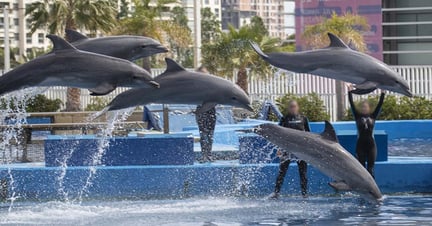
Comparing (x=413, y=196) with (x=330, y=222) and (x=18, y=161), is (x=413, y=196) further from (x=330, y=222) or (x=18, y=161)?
(x=18, y=161)

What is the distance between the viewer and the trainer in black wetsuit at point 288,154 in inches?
567

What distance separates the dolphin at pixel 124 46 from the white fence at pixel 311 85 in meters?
19.8

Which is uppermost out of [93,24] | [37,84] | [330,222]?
[93,24]

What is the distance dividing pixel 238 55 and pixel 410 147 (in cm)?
1203

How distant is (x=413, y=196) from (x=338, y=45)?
3.29 metres

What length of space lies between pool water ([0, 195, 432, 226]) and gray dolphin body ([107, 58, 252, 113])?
1438mm

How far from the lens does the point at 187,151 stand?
16.4 meters

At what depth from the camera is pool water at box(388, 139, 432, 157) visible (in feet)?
69.3

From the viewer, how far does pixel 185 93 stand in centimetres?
1287

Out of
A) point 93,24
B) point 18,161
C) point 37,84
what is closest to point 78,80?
point 37,84

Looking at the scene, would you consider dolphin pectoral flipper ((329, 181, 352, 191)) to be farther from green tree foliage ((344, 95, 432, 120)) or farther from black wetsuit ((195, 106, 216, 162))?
green tree foliage ((344, 95, 432, 120))

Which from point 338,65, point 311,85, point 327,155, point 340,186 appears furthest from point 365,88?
point 311,85

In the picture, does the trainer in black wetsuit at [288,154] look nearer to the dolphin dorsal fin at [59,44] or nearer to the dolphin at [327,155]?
the dolphin at [327,155]

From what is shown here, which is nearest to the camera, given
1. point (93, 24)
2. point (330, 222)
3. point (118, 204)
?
point (330, 222)
